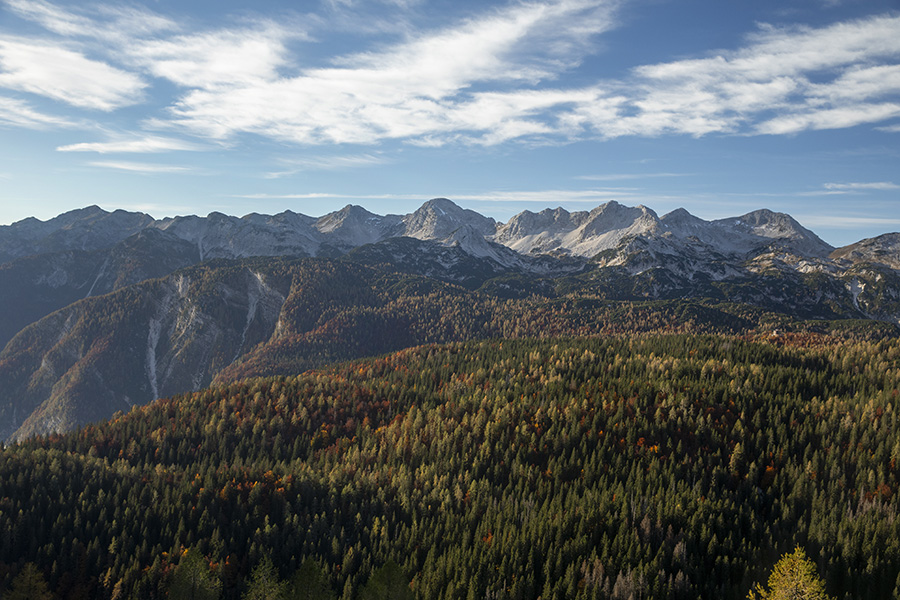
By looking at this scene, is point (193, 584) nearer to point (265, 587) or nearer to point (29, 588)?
point (265, 587)

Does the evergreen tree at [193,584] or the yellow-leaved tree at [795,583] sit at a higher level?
the yellow-leaved tree at [795,583]

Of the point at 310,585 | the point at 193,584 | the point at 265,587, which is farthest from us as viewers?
the point at 265,587

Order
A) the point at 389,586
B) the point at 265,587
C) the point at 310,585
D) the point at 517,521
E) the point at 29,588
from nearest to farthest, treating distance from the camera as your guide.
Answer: the point at 389,586
the point at 310,585
the point at 265,587
the point at 29,588
the point at 517,521

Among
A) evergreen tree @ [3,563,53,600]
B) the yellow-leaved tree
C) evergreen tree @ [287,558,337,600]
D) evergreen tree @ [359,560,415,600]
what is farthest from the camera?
evergreen tree @ [3,563,53,600]

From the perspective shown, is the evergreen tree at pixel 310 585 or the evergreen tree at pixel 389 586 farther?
the evergreen tree at pixel 310 585

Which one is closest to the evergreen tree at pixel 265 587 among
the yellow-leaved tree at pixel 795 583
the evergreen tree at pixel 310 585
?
the evergreen tree at pixel 310 585

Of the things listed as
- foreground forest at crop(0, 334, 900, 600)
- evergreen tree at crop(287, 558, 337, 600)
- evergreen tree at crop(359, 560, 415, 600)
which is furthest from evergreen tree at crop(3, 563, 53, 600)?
evergreen tree at crop(359, 560, 415, 600)

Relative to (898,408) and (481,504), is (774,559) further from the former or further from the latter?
(898,408)

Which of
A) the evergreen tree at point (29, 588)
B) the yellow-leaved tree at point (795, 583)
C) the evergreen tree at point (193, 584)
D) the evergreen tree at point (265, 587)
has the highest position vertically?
the yellow-leaved tree at point (795, 583)

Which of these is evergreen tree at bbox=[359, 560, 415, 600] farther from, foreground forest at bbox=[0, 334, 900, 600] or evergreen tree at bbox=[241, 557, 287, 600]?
evergreen tree at bbox=[241, 557, 287, 600]

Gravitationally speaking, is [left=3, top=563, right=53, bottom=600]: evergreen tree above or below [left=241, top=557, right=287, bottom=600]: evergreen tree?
below

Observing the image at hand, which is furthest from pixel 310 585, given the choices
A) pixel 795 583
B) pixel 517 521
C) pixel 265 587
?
pixel 795 583

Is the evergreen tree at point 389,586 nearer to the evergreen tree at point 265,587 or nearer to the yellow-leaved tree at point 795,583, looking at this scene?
the evergreen tree at point 265,587
